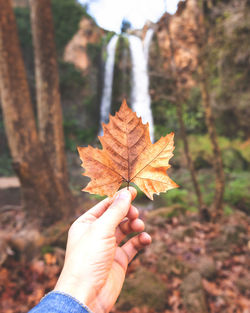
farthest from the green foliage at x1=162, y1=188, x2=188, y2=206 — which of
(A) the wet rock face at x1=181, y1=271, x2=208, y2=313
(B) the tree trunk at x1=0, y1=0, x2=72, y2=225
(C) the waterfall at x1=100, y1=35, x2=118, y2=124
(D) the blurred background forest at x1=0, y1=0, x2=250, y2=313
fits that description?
(C) the waterfall at x1=100, y1=35, x2=118, y2=124

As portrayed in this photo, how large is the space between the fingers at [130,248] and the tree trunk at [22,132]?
276 cm

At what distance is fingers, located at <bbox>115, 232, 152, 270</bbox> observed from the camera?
121cm

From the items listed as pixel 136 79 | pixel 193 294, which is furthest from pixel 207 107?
pixel 136 79

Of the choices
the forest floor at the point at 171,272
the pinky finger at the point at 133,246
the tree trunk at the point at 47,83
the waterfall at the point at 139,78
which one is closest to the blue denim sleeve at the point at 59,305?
the pinky finger at the point at 133,246

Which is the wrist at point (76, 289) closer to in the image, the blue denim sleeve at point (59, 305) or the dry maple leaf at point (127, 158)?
the blue denim sleeve at point (59, 305)

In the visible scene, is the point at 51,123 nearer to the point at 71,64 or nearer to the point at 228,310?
the point at 228,310

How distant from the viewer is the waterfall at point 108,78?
513 inches

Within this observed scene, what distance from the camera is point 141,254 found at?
11.7ft

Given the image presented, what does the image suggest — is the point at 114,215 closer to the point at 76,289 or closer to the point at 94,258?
the point at 94,258

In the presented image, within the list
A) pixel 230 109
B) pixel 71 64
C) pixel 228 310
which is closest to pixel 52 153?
pixel 228 310

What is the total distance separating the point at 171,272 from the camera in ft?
10.5

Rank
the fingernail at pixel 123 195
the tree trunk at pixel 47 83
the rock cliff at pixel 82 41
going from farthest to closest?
the rock cliff at pixel 82 41 < the tree trunk at pixel 47 83 < the fingernail at pixel 123 195

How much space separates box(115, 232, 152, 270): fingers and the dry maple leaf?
0.51 meters

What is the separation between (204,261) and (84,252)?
122 inches
